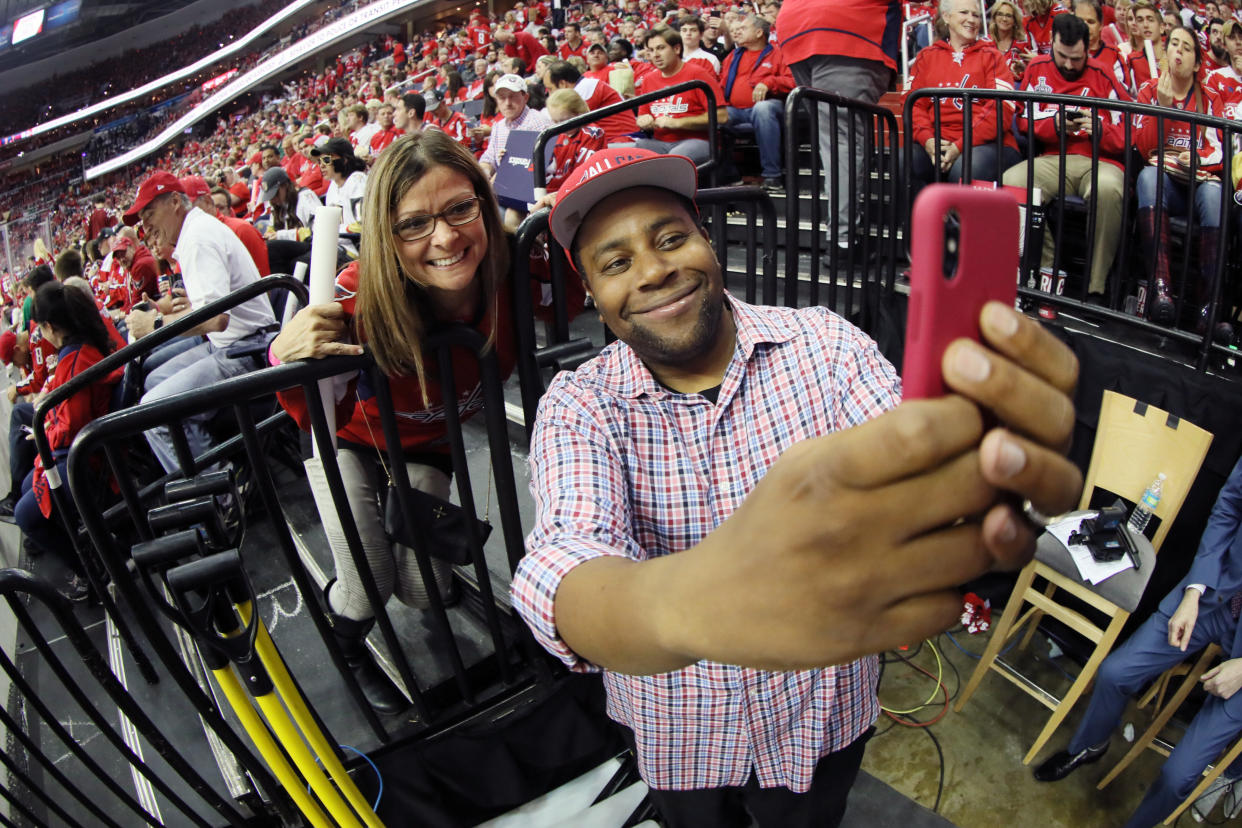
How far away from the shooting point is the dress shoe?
2.63 meters

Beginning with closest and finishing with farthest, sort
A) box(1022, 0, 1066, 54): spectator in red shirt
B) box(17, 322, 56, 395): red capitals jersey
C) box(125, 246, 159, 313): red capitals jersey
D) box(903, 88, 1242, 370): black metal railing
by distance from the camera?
box(903, 88, 1242, 370): black metal railing, box(1022, 0, 1066, 54): spectator in red shirt, box(17, 322, 56, 395): red capitals jersey, box(125, 246, 159, 313): red capitals jersey

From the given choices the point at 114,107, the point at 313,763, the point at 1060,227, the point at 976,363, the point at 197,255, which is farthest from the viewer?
the point at 114,107

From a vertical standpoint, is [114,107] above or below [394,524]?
above

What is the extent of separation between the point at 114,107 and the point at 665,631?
14.4 metres

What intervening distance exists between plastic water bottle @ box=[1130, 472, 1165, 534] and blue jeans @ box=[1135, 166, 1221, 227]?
1.50 meters

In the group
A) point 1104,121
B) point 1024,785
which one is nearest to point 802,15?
point 1104,121

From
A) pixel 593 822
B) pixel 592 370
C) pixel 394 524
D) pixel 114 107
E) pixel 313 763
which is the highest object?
pixel 114 107

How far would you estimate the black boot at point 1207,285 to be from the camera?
2.87 m

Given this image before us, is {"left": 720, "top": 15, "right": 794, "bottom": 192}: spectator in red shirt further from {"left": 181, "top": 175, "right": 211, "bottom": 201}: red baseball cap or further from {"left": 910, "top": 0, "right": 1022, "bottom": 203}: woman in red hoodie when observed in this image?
{"left": 181, "top": 175, "right": 211, "bottom": 201}: red baseball cap

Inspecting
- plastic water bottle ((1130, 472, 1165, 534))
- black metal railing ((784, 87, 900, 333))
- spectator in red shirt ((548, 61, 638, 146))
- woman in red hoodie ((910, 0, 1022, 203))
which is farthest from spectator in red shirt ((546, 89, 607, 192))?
plastic water bottle ((1130, 472, 1165, 534))

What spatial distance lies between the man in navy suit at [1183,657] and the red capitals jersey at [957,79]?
2772mm

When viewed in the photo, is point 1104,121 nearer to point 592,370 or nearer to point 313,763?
point 592,370

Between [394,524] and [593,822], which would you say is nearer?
[394,524]

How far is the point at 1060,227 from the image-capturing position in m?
3.35
